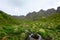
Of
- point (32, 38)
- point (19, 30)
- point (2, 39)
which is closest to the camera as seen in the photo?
point (32, 38)

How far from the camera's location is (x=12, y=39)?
32.1m

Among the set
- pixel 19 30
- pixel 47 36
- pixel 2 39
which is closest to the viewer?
pixel 2 39

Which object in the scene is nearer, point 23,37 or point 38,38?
point 38,38

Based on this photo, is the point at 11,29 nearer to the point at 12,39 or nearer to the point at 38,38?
the point at 12,39

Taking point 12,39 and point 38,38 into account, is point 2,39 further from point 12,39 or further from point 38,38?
point 38,38

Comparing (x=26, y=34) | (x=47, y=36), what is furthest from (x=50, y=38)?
(x=26, y=34)

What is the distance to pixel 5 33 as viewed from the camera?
1339 inches

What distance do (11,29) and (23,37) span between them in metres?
6.31

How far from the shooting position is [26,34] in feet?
102

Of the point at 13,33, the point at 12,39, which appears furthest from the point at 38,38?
the point at 13,33

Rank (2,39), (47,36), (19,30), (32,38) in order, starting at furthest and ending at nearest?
(19,30), (47,36), (2,39), (32,38)

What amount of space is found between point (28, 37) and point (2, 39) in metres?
4.35

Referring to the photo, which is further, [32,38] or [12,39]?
[12,39]

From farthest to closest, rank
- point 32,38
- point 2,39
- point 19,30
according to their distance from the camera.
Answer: point 19,30 < point 2,39 < point 32,38
